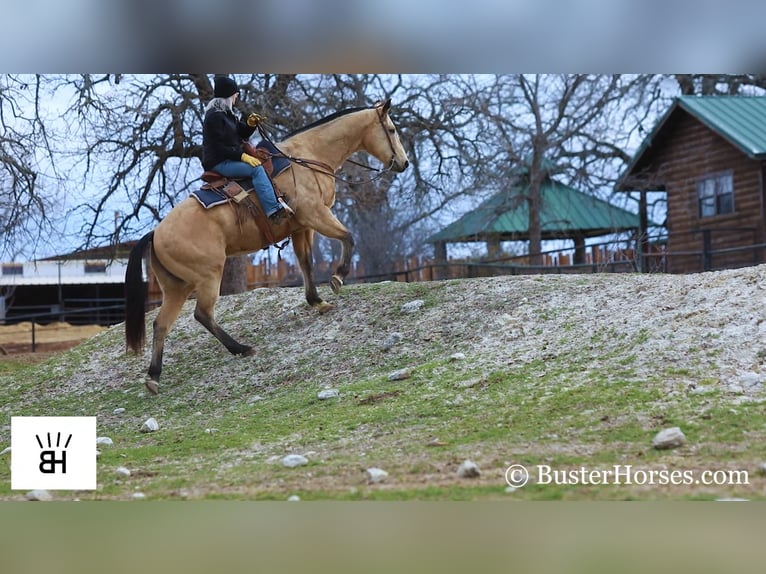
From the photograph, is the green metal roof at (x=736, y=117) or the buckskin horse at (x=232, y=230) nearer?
the buckskin horse at (x=232, y=230)

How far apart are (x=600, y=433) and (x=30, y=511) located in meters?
3.20

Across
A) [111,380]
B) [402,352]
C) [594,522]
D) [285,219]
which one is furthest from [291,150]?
[594,522]

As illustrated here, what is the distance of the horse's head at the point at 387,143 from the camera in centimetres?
830

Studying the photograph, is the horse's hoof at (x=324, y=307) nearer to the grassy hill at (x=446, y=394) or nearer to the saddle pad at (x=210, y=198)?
the grassy hill at (x=446, y=394)

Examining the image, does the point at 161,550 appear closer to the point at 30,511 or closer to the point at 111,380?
the point at 30,511

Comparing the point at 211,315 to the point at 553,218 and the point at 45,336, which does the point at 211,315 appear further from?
the point at 553,218

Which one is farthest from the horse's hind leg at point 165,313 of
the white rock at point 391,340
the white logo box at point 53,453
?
the white logo box at point 53,453

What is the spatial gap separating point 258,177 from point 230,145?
1.19 ft

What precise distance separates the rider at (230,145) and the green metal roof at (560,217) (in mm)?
10588

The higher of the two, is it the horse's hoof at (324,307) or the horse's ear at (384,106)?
the horse's ear at (384,106)

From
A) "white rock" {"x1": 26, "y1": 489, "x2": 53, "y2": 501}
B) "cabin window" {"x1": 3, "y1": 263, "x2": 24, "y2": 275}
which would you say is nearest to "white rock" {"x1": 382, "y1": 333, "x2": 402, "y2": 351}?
"white rock" {"x1": 26, "y1": 489, "x2": 53, "y2": 501}

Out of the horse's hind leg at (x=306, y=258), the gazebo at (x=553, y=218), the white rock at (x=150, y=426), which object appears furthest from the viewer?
the gazebo at (x=553, y=218)

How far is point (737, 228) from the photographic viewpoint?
1522cm

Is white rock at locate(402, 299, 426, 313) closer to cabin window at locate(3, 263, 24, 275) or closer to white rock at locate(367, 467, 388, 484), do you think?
white rock at locate(367, 467, 388, 484)
